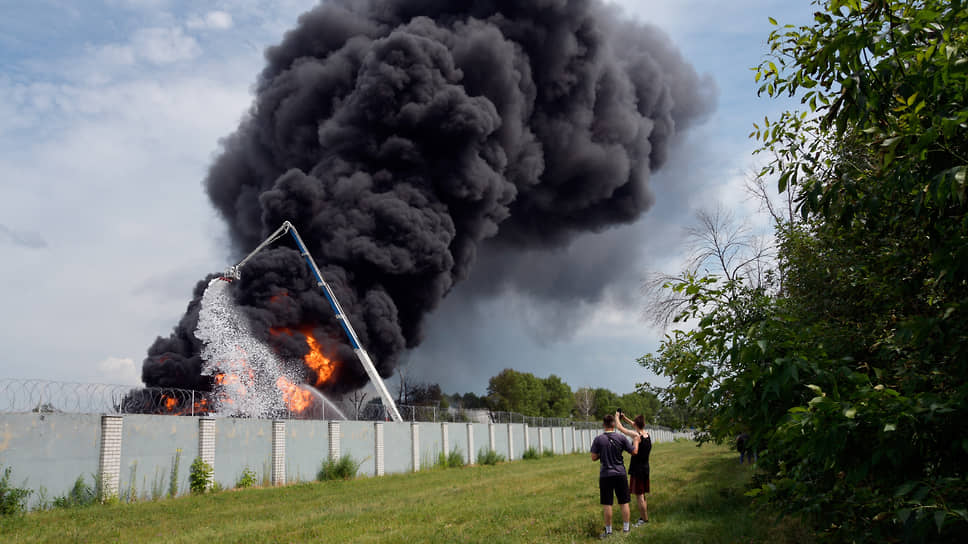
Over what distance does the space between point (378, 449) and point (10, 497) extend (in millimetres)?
13499

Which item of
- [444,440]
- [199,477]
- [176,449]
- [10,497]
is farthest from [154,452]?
[444,440]

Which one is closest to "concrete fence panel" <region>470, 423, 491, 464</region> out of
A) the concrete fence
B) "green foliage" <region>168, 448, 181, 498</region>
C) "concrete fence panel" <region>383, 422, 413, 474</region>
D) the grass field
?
the concrete fence

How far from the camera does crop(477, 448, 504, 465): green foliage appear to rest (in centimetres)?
3344

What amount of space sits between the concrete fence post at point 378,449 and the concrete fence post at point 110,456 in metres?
10.8

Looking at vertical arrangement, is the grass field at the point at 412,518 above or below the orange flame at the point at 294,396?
below

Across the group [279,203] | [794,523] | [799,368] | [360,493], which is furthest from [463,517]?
[279,203]

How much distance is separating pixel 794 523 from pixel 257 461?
15.7 metres

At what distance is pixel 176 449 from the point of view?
16.8m

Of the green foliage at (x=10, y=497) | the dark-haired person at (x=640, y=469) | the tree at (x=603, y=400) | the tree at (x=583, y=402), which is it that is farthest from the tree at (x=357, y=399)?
the tree at (x=603, y=400)

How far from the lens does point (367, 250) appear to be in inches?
1465

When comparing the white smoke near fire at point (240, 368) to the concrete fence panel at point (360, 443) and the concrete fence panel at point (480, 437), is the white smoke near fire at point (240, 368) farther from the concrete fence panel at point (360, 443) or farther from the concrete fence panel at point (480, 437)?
the concrete fence panel at point (480, 437)

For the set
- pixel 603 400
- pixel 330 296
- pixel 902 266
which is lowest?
pixel 603 400

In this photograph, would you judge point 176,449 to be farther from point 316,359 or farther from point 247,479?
point 316,359

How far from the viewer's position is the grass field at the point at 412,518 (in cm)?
925
